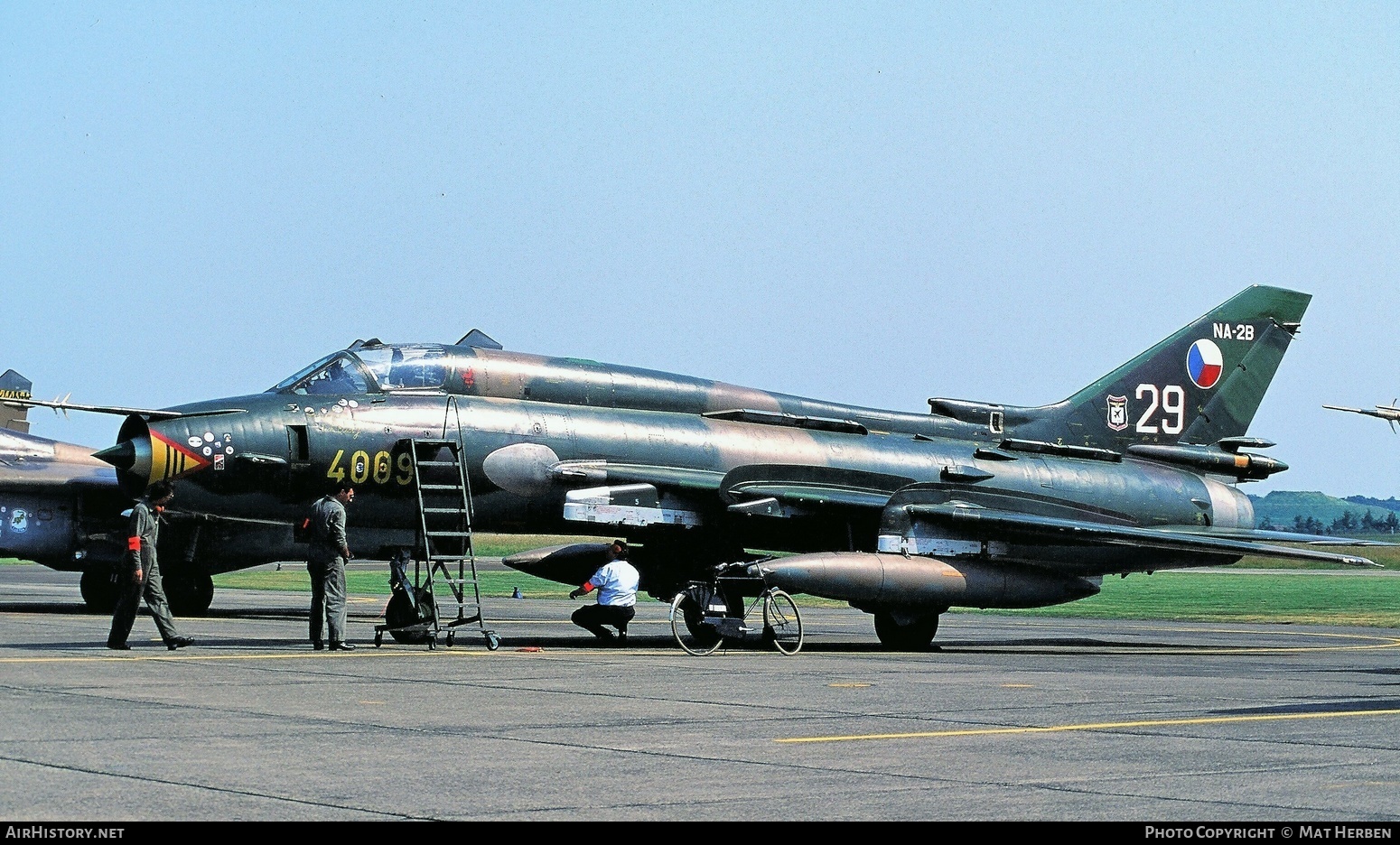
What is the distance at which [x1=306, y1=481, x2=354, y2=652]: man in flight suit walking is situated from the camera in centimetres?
1730

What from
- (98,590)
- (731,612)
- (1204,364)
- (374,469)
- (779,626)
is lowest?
(98,590)

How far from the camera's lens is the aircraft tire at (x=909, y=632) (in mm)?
20703

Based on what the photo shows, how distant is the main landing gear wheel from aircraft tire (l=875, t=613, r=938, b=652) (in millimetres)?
5835

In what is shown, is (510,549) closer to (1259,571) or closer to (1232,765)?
(1259,571)

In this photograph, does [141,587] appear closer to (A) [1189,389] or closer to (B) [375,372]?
(B) [375,372]

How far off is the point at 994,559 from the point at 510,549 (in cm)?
5149

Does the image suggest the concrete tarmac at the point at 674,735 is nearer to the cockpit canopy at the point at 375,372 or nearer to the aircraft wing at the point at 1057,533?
the aircraft wing at the point at 1057,533

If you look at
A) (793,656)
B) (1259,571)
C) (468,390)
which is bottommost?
(1259,571)

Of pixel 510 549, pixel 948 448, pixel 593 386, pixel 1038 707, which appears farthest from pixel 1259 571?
pixel 1038 707

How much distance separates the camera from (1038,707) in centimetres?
1216

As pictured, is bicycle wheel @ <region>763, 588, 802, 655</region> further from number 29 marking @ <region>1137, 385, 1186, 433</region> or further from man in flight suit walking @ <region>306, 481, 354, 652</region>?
number 29 marking @ <region>1137, 385, 1186, 433</region>

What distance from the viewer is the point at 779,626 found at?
19062 mm

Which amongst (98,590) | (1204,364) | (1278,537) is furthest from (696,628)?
(98,590)

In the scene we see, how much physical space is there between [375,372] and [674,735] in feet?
34.8
